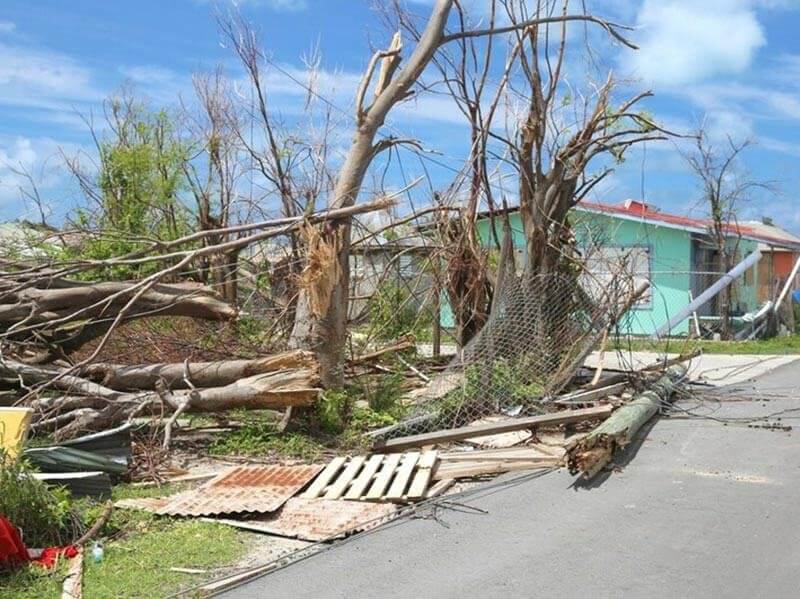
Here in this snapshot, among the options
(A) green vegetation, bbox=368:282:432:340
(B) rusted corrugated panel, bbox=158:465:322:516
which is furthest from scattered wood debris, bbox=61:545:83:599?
(A) green vegetation, bbox=368:282:432:340

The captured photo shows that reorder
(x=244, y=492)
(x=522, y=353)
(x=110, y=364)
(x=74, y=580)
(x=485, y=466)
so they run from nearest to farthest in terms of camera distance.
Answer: (x=74, y=580), (x=244, y=492), (x=485, y=466), (x=110, y=364), (x=522, y=353)

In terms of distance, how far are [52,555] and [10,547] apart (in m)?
0.31

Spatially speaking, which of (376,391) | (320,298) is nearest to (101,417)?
(320,298)

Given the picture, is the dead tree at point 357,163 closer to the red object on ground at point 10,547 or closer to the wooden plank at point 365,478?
the wooden plank at point 365,478

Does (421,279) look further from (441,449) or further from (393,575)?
(393,575)

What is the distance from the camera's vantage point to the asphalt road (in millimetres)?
4914

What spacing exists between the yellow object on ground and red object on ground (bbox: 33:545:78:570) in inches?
40.4

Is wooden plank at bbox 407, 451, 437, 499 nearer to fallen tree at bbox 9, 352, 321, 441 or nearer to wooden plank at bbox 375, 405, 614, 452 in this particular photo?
wooden plank at bbox 375, 405, 614, 452

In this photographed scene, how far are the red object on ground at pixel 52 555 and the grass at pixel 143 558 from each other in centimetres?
8

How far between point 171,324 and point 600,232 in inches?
234

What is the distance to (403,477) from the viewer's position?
7.11 meters

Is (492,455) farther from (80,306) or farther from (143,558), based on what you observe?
(80,306)

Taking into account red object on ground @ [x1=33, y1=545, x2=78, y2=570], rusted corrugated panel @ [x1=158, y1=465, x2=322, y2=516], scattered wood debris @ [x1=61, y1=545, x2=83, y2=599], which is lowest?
scattered wood debris @ [x1=61, y1=545, x2=83, y2=599]

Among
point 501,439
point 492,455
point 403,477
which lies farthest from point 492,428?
point 403,477
